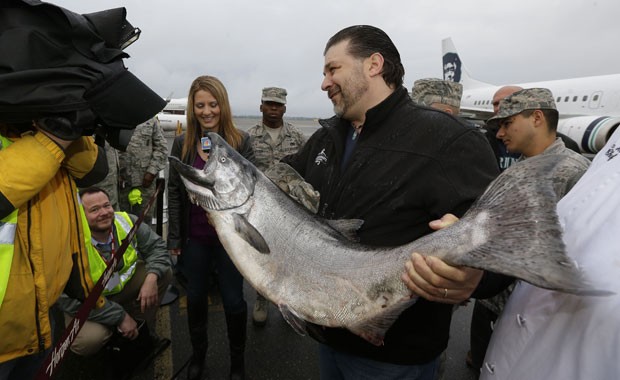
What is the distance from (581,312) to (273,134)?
15.4 feet

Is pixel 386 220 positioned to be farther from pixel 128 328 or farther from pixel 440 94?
pixel 440 94

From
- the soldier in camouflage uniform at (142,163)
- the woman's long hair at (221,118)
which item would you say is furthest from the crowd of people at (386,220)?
the soldier in camouflage uniform at (142,163)

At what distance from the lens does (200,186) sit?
1869mm

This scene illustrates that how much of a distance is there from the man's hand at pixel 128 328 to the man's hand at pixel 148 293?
23 cm

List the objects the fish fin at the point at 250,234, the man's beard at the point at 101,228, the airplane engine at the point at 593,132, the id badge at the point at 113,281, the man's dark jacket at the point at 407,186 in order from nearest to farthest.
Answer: the man's dark jacket at the point at 407,186, the fish fin at the point at 250,234, the id badge at the point at 113,281, the man's beard at the point at 101,228, the airplane engine at the point at 593,132

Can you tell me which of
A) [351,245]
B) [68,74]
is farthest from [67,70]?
[351,245]

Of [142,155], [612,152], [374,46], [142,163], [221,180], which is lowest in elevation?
[142,163]

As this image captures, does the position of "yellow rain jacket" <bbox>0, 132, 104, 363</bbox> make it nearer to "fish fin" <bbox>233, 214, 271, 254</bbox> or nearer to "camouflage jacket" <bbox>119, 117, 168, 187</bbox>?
"fish fin" <bbox>233, 214, 271, 254</bbox>

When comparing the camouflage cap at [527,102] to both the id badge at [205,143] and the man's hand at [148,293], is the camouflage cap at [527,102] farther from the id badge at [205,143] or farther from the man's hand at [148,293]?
the man's hand at [148,293]

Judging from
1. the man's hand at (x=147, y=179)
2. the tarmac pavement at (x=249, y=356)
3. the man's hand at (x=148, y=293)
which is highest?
the man's hand at (x=147, y=179)

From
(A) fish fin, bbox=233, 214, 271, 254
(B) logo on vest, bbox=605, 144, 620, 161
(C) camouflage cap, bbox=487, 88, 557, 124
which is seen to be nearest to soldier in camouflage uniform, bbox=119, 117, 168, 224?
(A) fish fin, bbox=233, 214, 271, 254

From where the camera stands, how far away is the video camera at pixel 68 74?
1.37 metres

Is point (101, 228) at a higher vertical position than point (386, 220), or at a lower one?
lower

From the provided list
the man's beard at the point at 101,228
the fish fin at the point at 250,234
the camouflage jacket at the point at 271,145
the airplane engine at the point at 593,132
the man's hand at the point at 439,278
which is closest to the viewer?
the man's hand at the point at 439,278
